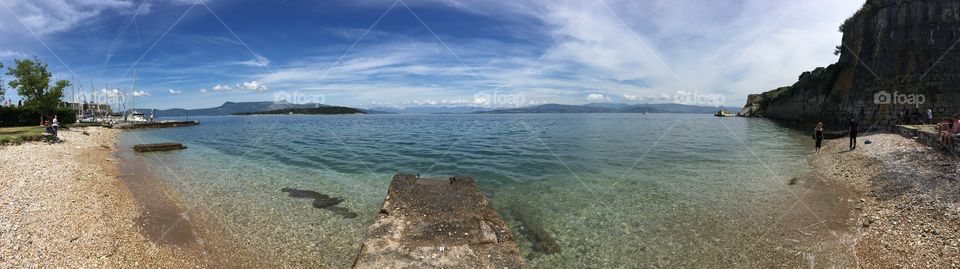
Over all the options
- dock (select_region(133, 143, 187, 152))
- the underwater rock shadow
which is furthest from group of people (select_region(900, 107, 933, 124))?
dock (select_region(133, 143, 187, 152))

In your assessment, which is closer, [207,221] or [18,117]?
[207,221]

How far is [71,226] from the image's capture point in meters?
10.1

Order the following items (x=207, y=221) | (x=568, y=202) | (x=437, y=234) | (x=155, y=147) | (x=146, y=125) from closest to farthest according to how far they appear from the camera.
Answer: (x=437, y=234) → (x=207, y=221) → (x=568, y=202) → (x=155, y=147) → (x=146, y=125)

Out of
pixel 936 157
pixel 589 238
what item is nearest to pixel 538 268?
pixel 589 238

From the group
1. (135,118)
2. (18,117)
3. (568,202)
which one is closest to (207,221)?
(568,202)

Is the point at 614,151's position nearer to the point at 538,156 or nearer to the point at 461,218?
the point at 538,156

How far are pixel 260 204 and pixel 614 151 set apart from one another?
80.4 feet

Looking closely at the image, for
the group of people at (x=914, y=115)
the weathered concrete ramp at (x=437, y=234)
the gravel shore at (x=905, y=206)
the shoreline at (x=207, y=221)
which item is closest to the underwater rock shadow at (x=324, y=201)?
the weathered concrete ramp at (x=437, y=234)

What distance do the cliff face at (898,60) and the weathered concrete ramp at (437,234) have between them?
43.4 m

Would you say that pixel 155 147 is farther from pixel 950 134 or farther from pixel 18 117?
pixel 950 134

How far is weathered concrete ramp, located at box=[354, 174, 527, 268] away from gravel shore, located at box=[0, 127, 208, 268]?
4479 mm

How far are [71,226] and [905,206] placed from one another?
76.5ft

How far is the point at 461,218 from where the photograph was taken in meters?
Answer: 10.5

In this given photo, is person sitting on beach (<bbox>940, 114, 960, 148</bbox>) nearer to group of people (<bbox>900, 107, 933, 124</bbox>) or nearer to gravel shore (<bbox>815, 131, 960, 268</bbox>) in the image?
gravel shore (<bbox>815, 131, 960, 268</bbox>)
